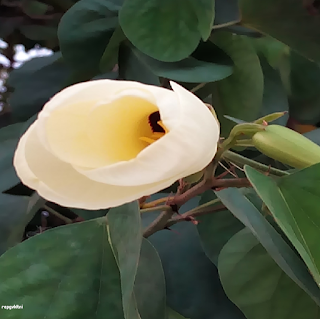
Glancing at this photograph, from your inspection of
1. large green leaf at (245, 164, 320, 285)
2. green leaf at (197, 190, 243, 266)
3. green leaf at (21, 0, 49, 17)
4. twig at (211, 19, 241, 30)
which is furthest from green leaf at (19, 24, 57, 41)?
large green leaf at (245, 164, 320, 285)

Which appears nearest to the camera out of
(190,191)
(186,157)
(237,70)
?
(186,157)

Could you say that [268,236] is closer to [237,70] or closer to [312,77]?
[237,70]

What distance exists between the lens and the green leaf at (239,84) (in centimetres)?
47

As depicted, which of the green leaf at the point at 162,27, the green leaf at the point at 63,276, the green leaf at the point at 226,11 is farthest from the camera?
the green leaf at the point at 226,11

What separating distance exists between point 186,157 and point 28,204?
32 cm

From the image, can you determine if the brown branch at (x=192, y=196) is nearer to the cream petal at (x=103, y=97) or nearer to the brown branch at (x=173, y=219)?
the brown branch at (x=173, y=219)

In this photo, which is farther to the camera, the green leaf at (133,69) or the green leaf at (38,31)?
the green leaf at (38,31)

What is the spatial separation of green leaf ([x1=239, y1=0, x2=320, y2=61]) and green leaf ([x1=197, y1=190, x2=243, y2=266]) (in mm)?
207

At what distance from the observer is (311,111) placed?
2.01ft

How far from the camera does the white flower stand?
0.20 metres

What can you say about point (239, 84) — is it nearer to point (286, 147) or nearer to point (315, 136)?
point (315, 136)

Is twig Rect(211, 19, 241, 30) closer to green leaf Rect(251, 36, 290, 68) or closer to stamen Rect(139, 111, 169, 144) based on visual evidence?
green leaf Rect(251, 36, 290, 68)

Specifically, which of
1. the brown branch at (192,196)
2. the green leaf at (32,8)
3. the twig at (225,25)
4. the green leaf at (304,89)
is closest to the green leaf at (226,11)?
the twig at (225,25)

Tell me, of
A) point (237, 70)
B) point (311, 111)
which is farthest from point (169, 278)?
point (311, 111)
